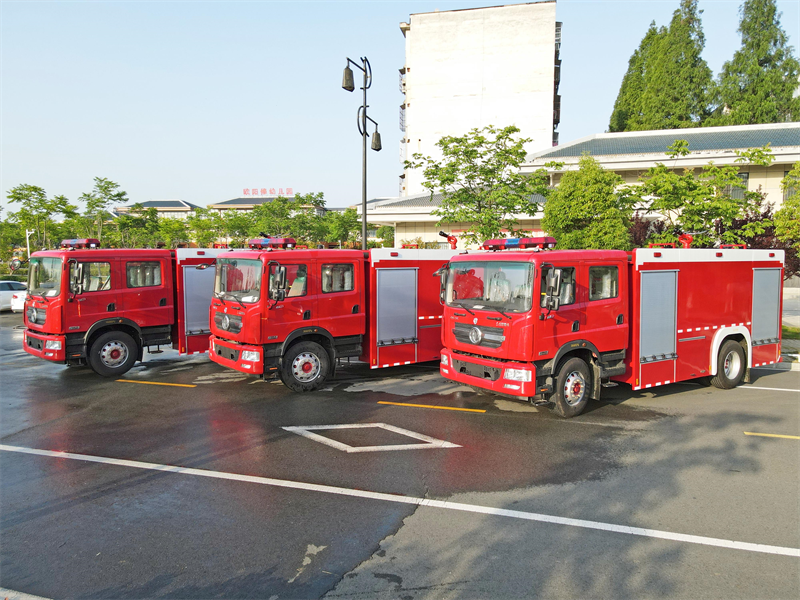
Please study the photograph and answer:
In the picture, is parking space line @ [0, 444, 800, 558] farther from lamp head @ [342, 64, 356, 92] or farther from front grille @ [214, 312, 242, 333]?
lamp head @ [342, 64, 356, 92]

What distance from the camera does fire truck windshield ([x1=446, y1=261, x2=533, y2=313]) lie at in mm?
8226

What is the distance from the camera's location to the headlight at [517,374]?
815 cm

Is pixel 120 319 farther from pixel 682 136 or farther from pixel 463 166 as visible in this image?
pixel 682 136

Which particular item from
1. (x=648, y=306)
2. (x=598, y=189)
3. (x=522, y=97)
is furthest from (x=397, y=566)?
(x=522, y=97)

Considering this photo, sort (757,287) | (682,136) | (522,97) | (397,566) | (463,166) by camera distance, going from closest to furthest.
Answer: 1. (397,566)
2. (757,287)
3. (463,166)
4. (682,136)
5. (522,97)

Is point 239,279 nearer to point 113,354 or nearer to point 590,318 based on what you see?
point 113,354

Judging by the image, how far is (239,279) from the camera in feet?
34.1

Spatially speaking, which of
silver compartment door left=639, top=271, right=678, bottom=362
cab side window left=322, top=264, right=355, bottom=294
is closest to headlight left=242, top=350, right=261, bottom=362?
cab side window left=322, top=264, right=355, bottom=294

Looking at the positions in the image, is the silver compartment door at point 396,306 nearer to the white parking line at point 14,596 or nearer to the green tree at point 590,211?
the white parking line at point 14,596

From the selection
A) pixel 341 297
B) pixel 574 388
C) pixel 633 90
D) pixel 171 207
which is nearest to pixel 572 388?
pixel 574 388

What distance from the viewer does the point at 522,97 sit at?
168ft

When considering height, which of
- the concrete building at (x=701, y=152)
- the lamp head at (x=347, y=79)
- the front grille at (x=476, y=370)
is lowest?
the front grille at (x=476, y=370)

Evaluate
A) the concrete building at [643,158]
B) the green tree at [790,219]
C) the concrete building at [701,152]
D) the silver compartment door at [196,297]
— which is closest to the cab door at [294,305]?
the silver compartment door at [196,297]

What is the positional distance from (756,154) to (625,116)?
43944 mm
